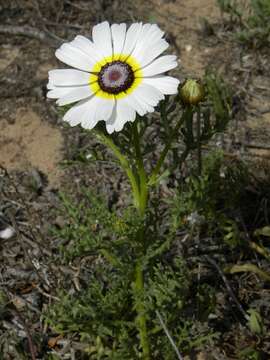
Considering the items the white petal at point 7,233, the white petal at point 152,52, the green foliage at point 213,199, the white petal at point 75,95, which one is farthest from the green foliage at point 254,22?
the white petal at point 75,95

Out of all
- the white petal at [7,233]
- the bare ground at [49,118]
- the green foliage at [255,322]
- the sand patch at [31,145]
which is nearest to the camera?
the green foliage at [255,322]

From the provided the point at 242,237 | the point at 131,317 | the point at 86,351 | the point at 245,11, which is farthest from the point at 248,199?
the point at 245,11

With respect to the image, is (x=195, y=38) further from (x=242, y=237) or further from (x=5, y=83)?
(x=242, y=237)

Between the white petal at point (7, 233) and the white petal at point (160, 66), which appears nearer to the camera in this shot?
the white petal at point (160, 66)

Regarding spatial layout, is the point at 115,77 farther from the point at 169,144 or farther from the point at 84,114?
the point at 169,144

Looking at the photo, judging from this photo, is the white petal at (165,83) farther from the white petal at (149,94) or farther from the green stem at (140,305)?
the green stem at (140,305)

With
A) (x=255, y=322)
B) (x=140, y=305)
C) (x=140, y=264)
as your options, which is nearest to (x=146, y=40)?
(x=140, y=264)

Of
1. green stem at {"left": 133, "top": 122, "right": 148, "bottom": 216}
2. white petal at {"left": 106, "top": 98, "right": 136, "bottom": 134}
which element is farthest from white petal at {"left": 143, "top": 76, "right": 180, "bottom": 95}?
green stem at {"left": 133, "top": 122, "right": 148, "bottom": 216}
